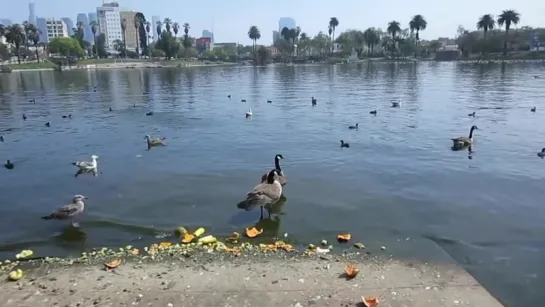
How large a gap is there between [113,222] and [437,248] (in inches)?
402

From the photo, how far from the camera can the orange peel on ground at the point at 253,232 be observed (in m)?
13.4

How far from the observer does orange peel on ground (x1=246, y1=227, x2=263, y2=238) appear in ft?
43.9

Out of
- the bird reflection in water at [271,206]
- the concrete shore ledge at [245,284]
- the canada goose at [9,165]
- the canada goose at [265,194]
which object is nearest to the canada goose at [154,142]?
the canada goose at [9,165]

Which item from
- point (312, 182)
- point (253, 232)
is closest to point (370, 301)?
point (253, 232)

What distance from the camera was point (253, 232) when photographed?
44.4ft

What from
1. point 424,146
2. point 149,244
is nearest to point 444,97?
point 424,146

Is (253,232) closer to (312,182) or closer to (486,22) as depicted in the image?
(312,182)

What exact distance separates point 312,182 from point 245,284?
9249 mm

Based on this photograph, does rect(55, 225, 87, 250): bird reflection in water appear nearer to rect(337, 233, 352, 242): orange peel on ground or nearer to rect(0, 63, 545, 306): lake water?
rect(0, 63, 545, 306): lake water

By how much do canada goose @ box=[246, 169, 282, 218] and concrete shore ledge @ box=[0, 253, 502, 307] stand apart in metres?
3.12

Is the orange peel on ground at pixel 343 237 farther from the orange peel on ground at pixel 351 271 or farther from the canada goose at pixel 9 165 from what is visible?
the canada goose at pixel 9 165

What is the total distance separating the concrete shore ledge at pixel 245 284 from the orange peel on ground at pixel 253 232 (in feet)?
6.32

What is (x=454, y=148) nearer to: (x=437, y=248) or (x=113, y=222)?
(x=437, y=248)

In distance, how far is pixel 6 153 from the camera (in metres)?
25.0
